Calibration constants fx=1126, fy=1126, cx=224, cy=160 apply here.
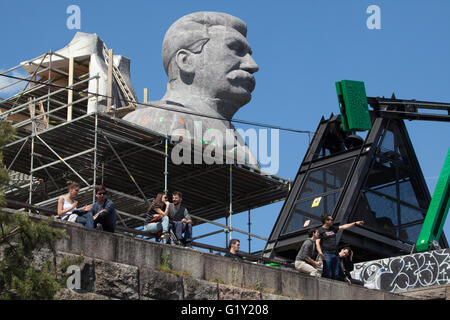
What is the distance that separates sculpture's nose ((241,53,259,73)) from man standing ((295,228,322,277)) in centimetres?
1492

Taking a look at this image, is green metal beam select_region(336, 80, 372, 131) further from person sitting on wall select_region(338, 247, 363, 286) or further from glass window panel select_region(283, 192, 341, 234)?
person sitting on wall select_region(338, 247, 363, 286)

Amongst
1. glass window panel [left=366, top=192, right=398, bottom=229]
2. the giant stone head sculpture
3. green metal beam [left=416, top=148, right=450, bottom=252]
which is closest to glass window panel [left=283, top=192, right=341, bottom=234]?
glass window panel [left=366, top=192, right=398, bottom=229]

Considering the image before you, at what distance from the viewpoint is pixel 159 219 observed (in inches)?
730

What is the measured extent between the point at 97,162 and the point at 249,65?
570cm

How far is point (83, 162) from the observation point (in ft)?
103

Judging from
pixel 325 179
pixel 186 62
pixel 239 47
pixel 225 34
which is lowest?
pixel 325 179

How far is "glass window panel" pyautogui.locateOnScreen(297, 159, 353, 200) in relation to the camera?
94.0 feet

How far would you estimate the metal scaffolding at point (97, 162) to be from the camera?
30.1 m

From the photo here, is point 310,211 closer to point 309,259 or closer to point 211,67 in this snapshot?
point 211,67

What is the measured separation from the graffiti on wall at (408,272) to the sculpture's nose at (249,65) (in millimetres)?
11850
